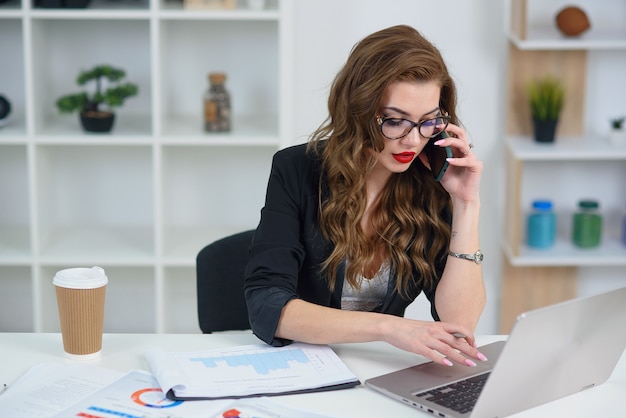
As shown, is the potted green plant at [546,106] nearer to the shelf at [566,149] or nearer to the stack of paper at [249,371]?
the shelf at [566,149]

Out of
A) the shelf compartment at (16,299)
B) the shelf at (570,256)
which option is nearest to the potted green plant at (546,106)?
the shelf at (570,256)

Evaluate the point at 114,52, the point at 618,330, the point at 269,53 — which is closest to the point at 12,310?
the point at 114,52

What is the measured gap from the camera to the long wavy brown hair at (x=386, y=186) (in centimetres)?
175

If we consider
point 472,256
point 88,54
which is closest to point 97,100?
point 88,54

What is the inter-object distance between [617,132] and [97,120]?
1737mm

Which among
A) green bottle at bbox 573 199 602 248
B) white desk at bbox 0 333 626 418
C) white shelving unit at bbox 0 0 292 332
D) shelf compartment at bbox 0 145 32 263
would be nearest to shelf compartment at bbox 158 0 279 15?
white shelving unit at bbox 0 0 292 332

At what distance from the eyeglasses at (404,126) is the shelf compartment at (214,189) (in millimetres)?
1448

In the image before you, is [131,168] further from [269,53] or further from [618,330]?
[618,330]

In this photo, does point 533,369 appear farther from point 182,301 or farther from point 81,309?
point 182,301

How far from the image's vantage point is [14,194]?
323cm

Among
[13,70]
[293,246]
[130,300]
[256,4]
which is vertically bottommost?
[130,300]

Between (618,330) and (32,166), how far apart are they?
2.05m

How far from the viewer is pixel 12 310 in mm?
3312

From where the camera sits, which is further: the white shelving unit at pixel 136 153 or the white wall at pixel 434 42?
the white wall at pixel 434 42
